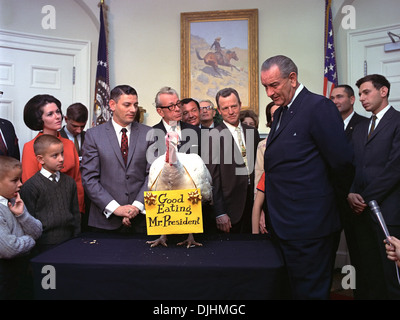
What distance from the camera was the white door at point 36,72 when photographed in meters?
5.27

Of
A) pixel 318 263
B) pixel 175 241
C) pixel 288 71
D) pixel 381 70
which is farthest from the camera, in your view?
pixel 381 70

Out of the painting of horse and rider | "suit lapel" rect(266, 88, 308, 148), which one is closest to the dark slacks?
"suit lapel" rect(266, 88, 308, 148)

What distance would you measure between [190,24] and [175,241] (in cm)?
436

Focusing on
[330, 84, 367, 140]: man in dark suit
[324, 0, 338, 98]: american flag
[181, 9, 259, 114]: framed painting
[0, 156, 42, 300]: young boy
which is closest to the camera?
[0, 156, 42, 300]: young boy

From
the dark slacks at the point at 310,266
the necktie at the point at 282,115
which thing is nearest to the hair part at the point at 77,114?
the necktie at the point at 282,115

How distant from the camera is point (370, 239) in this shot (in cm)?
298

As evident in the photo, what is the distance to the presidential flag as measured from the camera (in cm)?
527

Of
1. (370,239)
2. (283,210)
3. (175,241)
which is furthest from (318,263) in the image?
(370,239)

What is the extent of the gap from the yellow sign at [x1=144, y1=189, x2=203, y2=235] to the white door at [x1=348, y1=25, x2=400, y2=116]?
3.80 metres

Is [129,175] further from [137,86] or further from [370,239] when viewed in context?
[137,86]

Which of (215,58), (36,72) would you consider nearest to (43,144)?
(36,72)

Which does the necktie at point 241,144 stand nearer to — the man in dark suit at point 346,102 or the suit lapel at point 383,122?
the suit lapel at point 383,122

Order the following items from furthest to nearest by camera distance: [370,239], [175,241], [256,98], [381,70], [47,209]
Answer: [256,98] → [381,70] → [370,239] → [47,209] → [175,241]

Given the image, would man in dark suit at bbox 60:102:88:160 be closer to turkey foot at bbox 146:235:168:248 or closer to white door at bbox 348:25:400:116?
turkey foot at bbox 146:235:168:248
